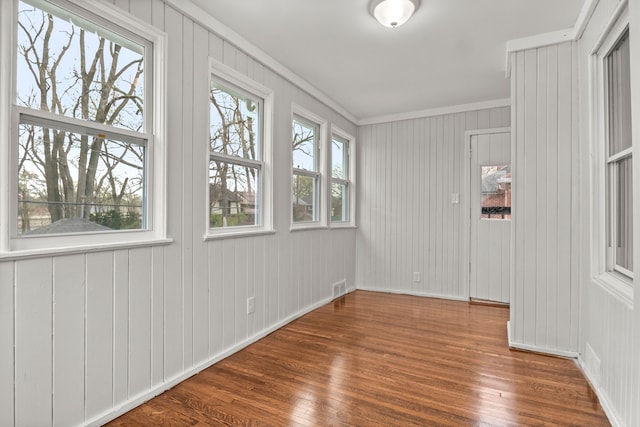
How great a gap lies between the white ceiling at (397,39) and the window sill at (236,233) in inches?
61.5

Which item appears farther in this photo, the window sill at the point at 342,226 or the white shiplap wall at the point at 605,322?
the window sill at the point at 342,226

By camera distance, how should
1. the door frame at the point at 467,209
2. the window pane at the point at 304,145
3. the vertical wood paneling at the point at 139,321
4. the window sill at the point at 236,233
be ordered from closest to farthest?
the vertical wood paneling at the point at 139,321
the window sill at the point at 236,233
the window pane at the point at 304,145
the door frame at the point at 467,209

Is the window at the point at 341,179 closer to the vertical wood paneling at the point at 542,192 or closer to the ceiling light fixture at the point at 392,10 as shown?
the ceiling light fixture at the point at 392,10

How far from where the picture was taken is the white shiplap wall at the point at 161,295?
155cm

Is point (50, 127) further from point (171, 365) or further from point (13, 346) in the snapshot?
point (171, 365)

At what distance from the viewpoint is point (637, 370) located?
1.49 metres

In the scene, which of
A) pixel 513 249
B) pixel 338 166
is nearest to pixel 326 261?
pixel 338 166

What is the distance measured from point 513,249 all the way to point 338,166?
2489 millimetres

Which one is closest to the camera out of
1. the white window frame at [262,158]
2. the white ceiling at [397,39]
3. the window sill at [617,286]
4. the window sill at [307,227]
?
the window sill at [617,286]

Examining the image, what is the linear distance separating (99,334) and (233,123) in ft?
5.89

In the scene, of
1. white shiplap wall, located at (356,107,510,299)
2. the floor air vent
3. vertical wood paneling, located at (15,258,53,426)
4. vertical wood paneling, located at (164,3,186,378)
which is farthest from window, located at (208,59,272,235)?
white shiplap wall, located at (356,107,510,299)

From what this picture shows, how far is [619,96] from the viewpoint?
199cm

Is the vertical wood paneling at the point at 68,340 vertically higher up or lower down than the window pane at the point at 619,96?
lower down

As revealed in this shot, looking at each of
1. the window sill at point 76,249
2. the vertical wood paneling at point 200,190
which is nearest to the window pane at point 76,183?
the window sill at point 76,249
